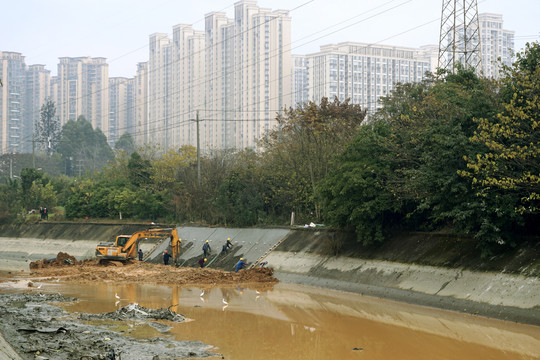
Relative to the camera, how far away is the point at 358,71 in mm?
145250

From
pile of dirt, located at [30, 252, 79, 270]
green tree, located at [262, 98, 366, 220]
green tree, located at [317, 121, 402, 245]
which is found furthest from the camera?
pile of dirt, located at [30, 252, 79, 270]

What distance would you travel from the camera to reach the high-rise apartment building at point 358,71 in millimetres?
144125

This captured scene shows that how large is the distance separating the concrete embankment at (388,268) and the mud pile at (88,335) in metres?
10.5

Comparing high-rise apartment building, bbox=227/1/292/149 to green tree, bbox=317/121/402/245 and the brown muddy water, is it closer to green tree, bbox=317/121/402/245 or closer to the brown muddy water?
green tree, bbox=317/121/402/245

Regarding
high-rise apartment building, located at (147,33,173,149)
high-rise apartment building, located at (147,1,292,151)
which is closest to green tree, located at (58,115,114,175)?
high-rise apartment building, located at (147,1,292,151)

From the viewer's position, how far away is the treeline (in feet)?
84.2

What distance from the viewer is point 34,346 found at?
17016mm

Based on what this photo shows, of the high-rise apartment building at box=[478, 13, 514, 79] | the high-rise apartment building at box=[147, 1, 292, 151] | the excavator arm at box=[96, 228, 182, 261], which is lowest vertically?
the excavator arm at box=[96, 228, 182, 261]

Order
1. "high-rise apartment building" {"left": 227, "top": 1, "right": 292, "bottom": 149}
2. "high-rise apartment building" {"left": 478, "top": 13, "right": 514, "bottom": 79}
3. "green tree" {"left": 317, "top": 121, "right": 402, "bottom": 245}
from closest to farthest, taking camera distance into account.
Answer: "green tree" {"left": 317, "top": 121, "right": 402, "bottom": 245}
"high-rise apartment building" {"left": 227, "top": 1, "right": 292, "bottom": 149}
"high-rise apartment building" {"left": 478, "top": 13, "right": 514, "bottom": 79}

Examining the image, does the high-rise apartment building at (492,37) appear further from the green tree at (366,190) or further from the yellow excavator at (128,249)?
the green tree at (366,190)

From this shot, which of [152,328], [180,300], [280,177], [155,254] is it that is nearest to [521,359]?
[152,328]

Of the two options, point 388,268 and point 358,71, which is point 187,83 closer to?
point 358,71

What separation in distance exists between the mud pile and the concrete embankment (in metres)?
10.5

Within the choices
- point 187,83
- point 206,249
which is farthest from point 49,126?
point 206,249
